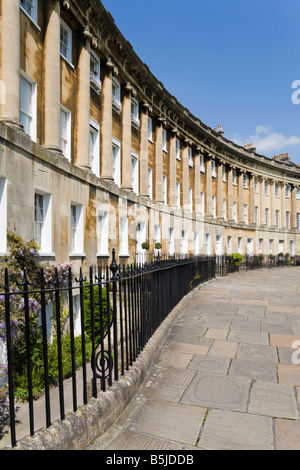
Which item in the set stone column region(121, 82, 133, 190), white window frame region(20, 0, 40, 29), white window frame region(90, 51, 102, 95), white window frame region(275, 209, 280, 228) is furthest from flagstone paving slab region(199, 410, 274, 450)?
white window frame region(275, 209, 280, 228)

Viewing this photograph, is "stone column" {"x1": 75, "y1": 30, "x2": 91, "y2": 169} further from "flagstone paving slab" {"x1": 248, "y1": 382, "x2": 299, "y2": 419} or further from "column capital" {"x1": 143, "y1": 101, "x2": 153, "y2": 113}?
"flagstone paving slab" {"x1": 248, "y1": 382, "x2": 299, "y2": 419}

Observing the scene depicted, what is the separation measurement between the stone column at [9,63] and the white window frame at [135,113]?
10617 mm

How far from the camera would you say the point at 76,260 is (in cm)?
1141

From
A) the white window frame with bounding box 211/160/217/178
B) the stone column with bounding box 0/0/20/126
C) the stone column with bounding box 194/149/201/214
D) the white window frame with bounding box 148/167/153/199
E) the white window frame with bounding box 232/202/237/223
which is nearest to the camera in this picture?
the stone column with bounding box 0/0/20/126

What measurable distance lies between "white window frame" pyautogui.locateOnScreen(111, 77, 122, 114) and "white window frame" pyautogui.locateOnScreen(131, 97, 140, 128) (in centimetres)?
166

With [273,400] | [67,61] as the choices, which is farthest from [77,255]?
[273,400]

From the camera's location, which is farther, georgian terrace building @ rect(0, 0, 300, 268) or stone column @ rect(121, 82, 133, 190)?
stone column @ rect(121, 82, 133, 190)

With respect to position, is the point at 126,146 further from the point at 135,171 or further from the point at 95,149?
the point at 95,149

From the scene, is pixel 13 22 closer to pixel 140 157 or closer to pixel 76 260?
pixel 76 260

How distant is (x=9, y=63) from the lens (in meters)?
8.50

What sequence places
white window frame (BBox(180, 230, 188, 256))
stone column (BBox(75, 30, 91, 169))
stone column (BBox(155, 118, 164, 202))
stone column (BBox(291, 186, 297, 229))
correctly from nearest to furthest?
stone column (BBox(75, 30, 91, 169)) → stone column (BBox(155, 118, 164, 202)) → white window frame (BBox(180, 230, 188, 256)) → stone column (BBox(291, 186, 297, 229))

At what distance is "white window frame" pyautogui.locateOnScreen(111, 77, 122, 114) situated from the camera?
16.6 metres
